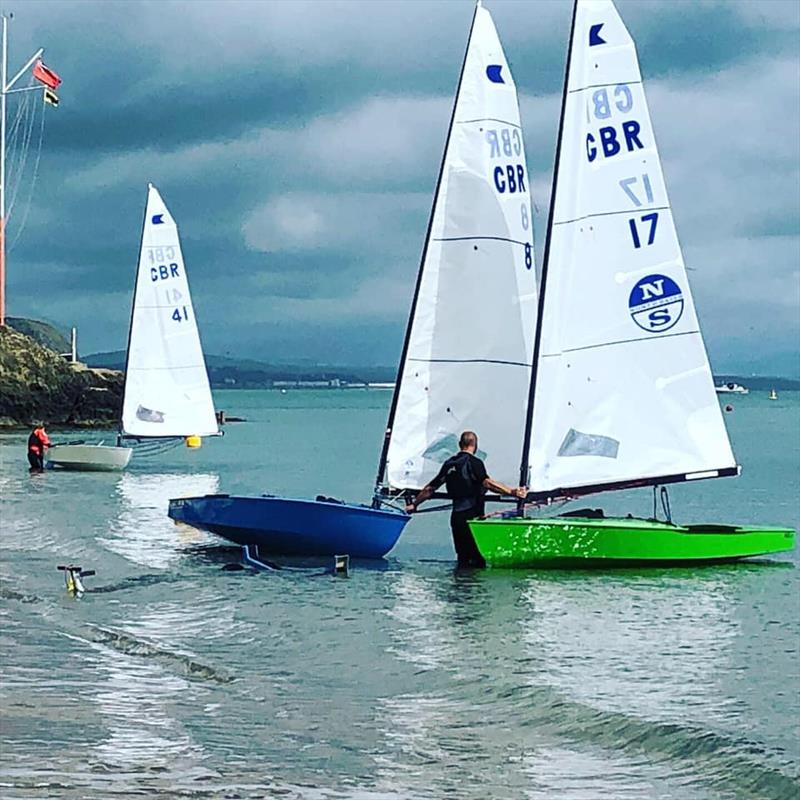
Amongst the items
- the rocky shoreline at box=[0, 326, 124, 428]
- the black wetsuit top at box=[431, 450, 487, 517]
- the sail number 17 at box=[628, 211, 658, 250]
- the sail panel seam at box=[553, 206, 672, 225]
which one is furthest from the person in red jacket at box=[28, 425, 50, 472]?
the rocky shoreline at box=[0, 326, 124, 428]

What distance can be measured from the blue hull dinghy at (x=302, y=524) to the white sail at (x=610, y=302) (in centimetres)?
244

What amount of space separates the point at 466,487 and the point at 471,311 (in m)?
3.55

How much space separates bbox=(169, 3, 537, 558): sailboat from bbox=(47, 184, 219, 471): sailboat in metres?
23.3

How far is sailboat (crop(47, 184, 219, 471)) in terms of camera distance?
43.8 meters

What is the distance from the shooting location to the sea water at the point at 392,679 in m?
9.49

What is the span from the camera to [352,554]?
20.6m

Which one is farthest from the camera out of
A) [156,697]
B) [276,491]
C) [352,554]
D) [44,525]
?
[276,491]

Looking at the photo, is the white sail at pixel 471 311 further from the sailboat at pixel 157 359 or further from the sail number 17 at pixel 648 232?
the sailboat at pixel 157 359

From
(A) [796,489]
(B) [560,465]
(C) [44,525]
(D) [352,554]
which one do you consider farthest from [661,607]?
(A) [796,489]

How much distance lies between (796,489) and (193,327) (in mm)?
19495

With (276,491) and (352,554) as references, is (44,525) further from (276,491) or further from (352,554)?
(276,491)

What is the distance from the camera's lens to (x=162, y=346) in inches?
1767

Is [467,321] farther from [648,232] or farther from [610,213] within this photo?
[648,232]

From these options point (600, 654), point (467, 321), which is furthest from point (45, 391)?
point (600, 654)
